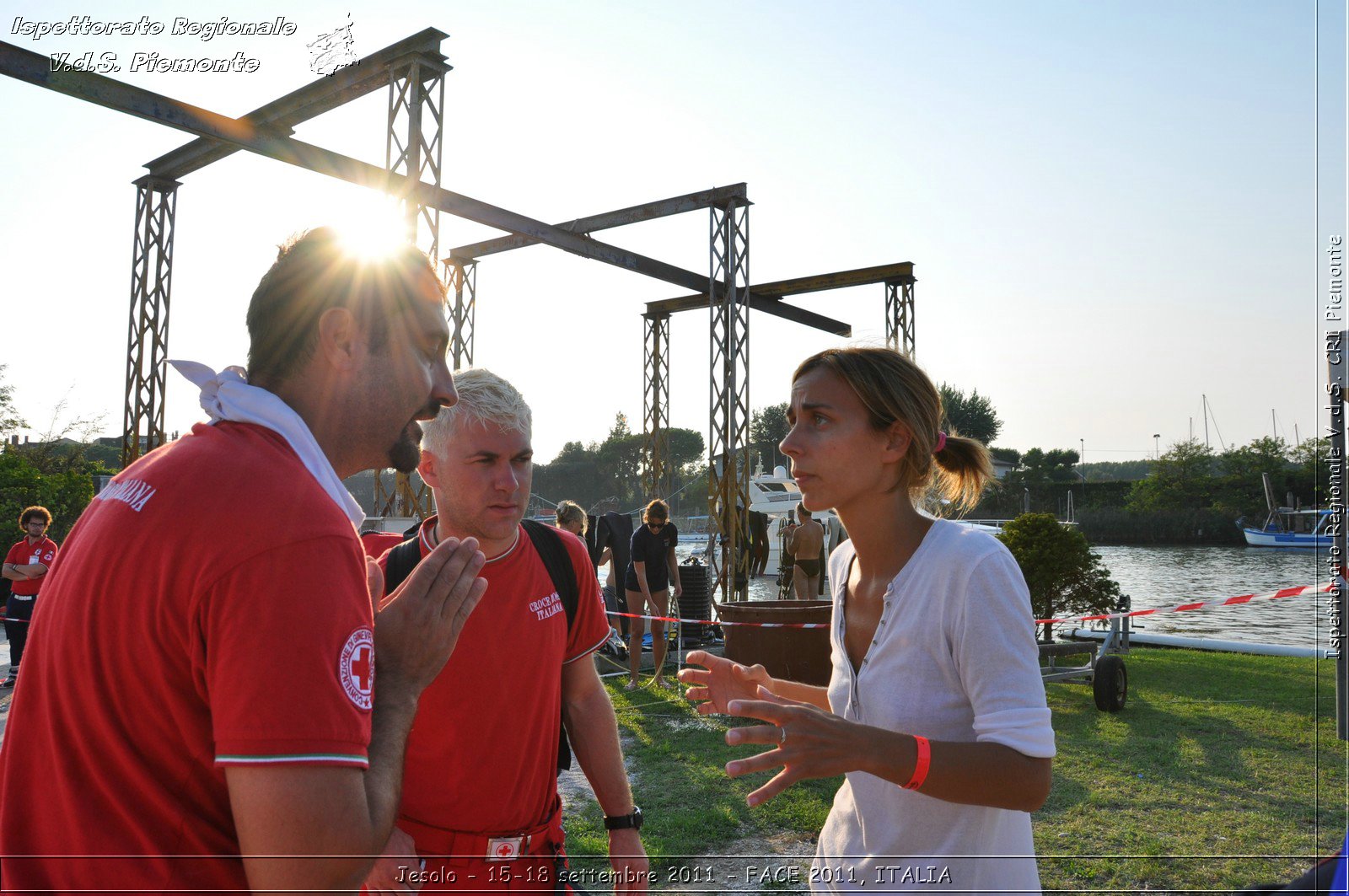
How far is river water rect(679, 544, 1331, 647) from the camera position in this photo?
53.3 feet

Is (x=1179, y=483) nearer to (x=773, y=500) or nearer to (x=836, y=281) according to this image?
(x=773, y=500)

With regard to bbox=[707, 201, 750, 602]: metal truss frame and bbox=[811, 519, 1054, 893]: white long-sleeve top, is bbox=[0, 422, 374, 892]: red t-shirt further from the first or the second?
bbox=[707, 201, 750, 602]: metal truss frame

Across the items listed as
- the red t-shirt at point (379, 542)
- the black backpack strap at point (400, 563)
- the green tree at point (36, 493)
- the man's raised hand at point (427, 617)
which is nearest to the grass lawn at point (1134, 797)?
the red t-shirt at point (379, 542)

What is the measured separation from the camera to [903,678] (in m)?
1.95

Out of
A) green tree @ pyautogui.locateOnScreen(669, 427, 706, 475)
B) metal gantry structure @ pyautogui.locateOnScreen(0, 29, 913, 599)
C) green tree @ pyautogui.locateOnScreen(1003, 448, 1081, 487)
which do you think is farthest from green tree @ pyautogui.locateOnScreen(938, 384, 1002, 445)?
metal gantry structure @ pyautogui.locateOnScreen(0, 29, 913, 599)

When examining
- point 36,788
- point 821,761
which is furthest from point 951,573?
point 36,788

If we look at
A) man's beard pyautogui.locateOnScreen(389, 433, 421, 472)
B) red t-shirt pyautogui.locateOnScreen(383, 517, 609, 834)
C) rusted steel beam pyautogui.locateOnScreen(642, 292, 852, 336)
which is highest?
rusted steel beam pyautogui.locateOnScreen(642, 292, 852, 336)

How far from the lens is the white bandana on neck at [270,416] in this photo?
1284 mm

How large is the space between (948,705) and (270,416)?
1490 mm

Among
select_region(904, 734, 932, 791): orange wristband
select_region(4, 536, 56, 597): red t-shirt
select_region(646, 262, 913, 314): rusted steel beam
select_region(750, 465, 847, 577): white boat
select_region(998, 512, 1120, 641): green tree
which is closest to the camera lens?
select_region(904, 734, 932, 791): orange wristband

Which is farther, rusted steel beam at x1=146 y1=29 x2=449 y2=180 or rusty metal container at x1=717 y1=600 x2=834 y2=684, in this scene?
rusted steel beam at x1=146 y1=29 x2=449 y2=180

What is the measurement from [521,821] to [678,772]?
4587 millimetres

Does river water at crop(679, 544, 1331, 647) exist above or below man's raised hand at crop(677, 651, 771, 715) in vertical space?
below

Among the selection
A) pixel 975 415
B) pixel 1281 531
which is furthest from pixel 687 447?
pixel 1281 531
